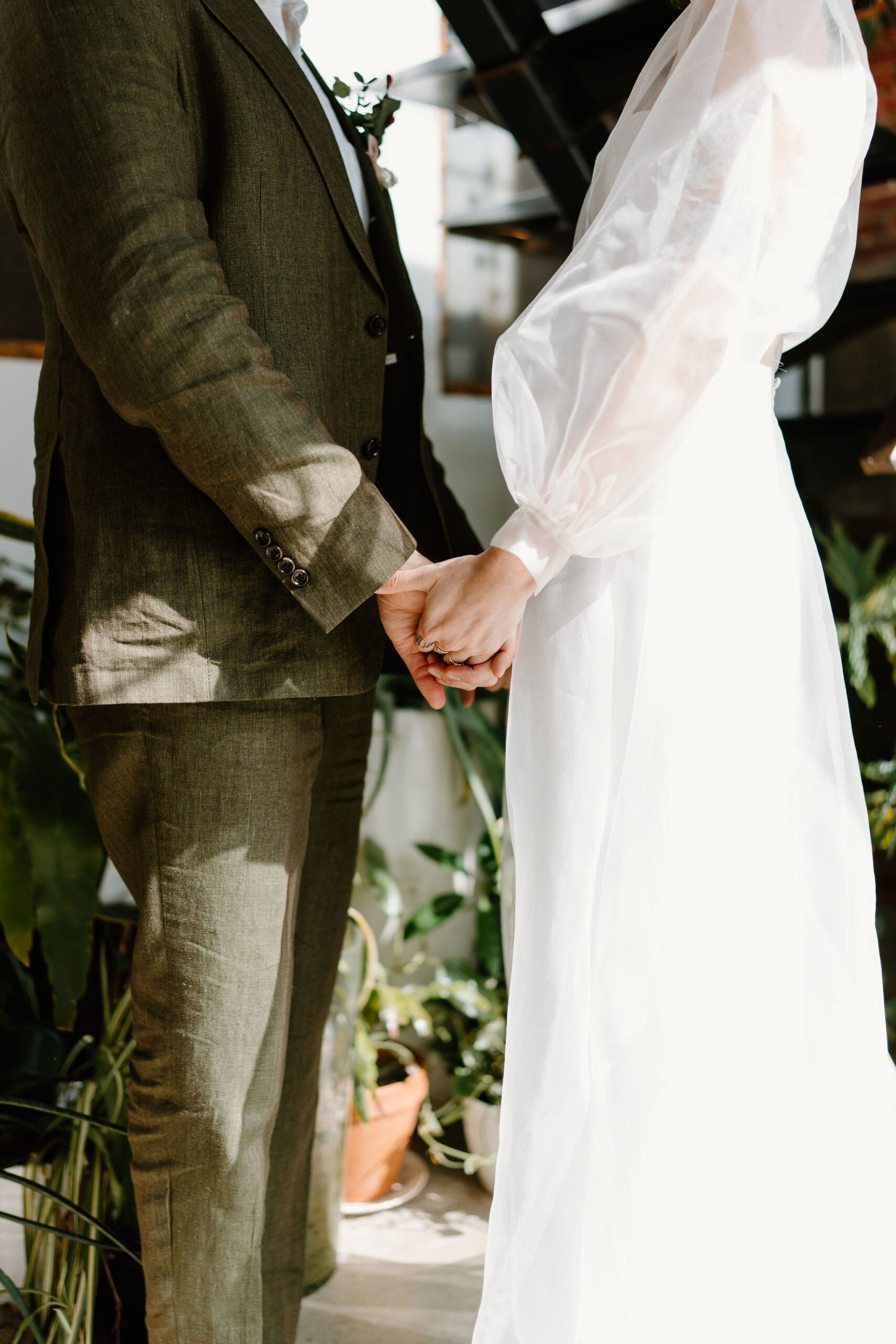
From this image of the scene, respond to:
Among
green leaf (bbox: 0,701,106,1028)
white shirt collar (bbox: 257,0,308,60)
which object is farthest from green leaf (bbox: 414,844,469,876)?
white shirt collar (bbox: 257,0,308,60)

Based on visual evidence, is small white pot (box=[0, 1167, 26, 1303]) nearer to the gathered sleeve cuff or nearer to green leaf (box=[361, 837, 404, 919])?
green leaf (box=[361, 837, 404, 919])

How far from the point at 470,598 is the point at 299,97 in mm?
483

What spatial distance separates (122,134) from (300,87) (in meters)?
0.22

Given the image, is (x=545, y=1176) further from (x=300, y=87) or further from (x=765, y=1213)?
(x=300, y=87)

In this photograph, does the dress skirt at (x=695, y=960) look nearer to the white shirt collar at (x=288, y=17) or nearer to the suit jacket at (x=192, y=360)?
the suit jacket at (x=192, y=360)

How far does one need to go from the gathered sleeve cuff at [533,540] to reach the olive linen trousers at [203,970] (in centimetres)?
25

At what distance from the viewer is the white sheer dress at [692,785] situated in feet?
2.85

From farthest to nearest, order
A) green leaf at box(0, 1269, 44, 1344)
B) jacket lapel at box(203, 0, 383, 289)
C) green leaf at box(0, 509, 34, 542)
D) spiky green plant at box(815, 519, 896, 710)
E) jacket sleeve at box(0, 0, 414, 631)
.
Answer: spiky green plant at box(815, 519, 896, 710) → green leaf at box(0, 509, 34, 542) → green leaf at box(0, 1269, 44, 1344) → jacket lapel at box(203, 0, 383, 289) → jacket sleeve at box(0, 0, 414, 631)

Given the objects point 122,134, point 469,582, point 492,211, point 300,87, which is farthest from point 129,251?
point 492,211

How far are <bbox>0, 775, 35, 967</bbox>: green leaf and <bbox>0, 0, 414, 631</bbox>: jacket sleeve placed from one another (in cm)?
59

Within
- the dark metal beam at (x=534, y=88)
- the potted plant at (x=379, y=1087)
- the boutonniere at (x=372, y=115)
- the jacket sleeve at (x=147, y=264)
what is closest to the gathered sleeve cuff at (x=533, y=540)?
the jacket sleeve at (x=147, y=264)

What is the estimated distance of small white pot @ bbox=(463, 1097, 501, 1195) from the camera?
5.70ft

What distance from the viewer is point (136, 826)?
36.8 inches

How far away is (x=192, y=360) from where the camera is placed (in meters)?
0.80
